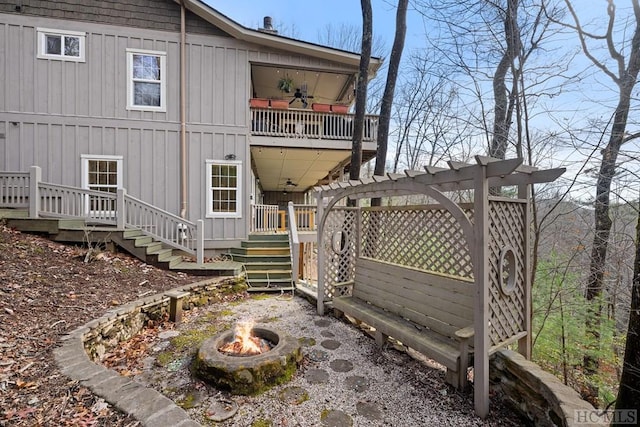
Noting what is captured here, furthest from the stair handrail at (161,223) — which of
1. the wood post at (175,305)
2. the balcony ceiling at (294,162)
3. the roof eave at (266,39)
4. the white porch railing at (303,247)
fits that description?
the roof eave at (266,39)

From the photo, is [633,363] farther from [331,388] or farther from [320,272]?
[320,272]

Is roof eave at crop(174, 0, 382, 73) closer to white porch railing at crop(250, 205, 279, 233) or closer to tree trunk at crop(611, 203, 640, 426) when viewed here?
white porch railing at crop(250, 205, 279, 233)

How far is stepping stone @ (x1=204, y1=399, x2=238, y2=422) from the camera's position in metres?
2.60

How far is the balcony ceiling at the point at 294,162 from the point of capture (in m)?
9.10

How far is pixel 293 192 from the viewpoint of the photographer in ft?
67.1

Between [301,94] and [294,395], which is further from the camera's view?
[301,94]

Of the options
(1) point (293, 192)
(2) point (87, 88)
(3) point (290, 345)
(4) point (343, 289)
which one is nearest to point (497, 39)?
(4) point (343, 289)

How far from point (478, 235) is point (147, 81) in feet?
30.2

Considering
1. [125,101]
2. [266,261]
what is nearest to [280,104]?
[125,101]

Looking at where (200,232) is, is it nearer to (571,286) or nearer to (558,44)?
(571,286)

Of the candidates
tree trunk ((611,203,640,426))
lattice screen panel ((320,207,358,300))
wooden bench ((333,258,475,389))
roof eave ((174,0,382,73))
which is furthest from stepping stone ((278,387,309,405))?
roof eave ((174,0,382,73))

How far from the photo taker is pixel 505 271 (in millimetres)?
3373

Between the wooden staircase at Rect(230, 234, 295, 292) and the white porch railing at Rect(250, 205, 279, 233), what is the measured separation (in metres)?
0.68

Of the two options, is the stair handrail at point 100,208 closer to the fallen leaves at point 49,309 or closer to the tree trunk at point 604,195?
the fallen leaves at point 49,309
